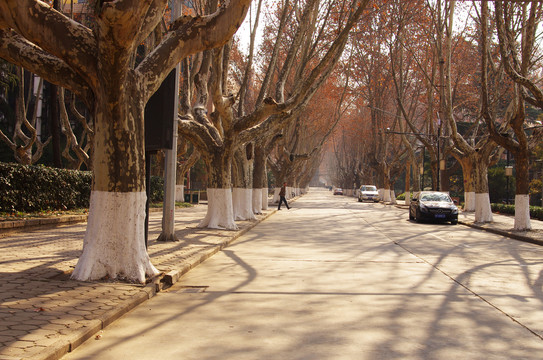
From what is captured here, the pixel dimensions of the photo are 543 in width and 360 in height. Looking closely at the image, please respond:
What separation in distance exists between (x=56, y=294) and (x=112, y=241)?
143 centimetres

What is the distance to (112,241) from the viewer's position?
7.88 meters

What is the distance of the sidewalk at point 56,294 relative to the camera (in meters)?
4.66

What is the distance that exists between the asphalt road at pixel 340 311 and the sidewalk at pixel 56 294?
0.18 m

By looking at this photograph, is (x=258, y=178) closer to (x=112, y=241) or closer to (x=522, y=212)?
(x=522, y=212)

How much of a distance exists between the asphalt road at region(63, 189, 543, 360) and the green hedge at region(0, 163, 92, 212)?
23.9ft

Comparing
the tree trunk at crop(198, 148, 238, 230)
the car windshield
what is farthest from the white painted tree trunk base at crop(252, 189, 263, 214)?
the tree trunk at crop(198, 148, 238, 230)

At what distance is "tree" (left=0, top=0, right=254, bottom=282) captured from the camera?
7359 mm

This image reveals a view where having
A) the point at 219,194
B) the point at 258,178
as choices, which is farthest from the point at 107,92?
the point at 258,178

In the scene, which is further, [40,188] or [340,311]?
[40,188]

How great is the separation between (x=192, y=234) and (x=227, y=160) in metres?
3.36

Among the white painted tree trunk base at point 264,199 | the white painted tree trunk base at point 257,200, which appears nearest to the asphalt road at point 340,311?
the white painted tree trunk base at point 257,200

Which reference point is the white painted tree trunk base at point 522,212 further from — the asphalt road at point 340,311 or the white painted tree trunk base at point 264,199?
the white painted tree trunk base at point 264,199

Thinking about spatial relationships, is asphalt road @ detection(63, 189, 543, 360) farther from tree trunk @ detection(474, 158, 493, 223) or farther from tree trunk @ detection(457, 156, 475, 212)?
tree trunk @ detection(457, 156, 475, 212)

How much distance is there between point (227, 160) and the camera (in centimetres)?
1791
